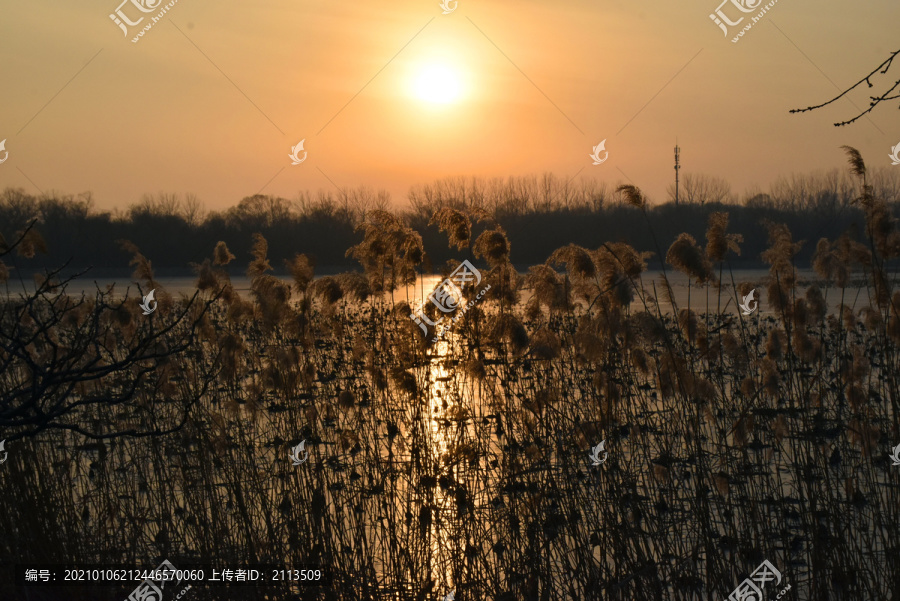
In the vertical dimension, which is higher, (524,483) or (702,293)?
(702,293)

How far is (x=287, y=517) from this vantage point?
4.20 metres

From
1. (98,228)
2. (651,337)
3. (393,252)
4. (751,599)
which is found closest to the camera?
(751,599)

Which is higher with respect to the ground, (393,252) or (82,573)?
(393,252)

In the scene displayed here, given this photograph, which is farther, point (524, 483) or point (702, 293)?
point (702, 293)

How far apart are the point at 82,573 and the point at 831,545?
3506 mm

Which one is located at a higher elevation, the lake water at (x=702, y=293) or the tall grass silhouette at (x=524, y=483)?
the lake water at (x=702, y=293)

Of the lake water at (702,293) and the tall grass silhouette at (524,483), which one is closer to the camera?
the tall grass silhouette at (524,483)

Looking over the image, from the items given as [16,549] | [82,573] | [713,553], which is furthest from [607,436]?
[16,549]

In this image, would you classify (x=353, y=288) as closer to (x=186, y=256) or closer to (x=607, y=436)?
(x=607, y=436)

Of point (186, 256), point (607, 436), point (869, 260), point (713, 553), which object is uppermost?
point (186, 256)

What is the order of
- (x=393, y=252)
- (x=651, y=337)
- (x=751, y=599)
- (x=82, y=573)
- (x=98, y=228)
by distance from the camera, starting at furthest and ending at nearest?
(x=98, y=228) < (x=393, y=252) < (x=651, y=337) < (x=82, y=573) < (x=751, y=599)

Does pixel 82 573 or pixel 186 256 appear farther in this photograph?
pixel 186 256

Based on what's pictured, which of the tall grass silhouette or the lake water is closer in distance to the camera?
the tall grass silhouette

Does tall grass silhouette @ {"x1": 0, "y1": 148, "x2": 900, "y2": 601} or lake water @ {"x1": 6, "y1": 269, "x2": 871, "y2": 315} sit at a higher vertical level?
lake water @ {"x1": 6, "y1": 269, "x2": 871, "y2": 315}
